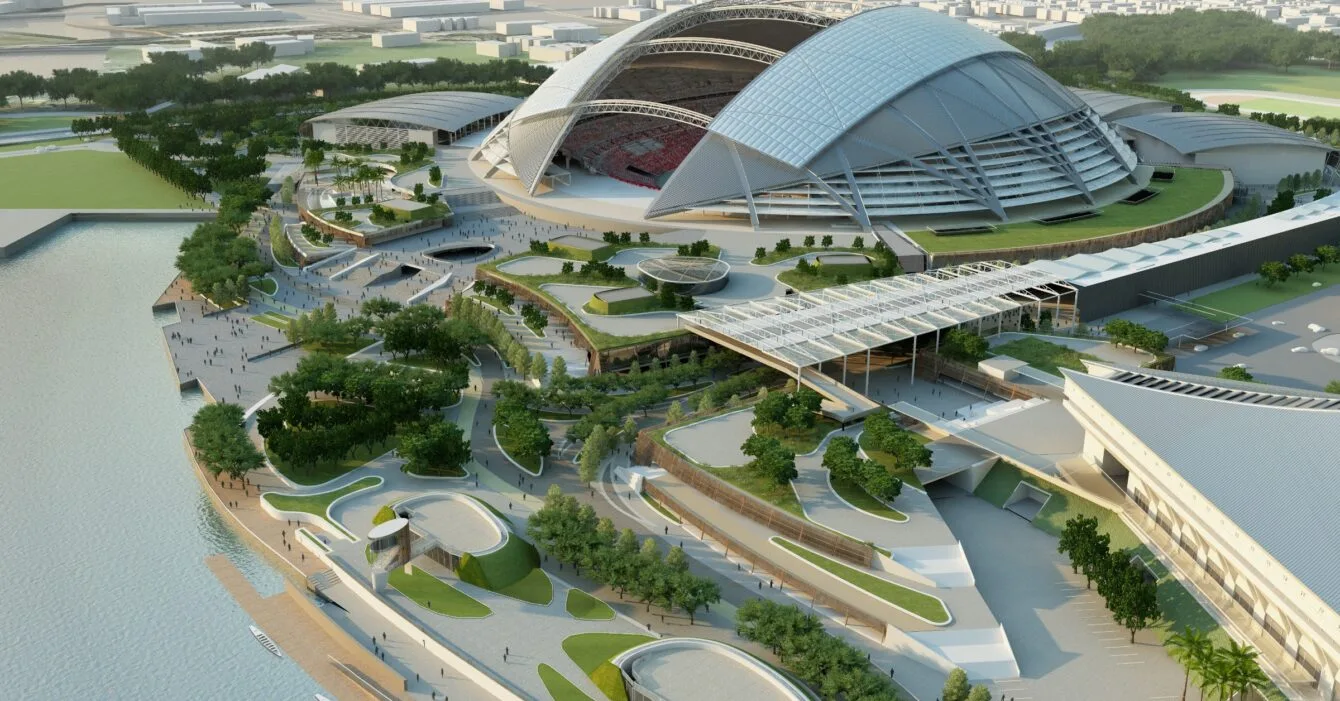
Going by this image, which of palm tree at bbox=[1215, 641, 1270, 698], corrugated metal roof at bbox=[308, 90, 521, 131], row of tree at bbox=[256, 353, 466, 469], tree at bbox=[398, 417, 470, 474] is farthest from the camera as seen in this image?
corrugated metal roof at bbox=[308, 90, 521, 131]

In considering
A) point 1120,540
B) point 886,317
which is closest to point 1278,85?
point 886,317

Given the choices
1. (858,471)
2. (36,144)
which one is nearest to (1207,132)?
(858,471)

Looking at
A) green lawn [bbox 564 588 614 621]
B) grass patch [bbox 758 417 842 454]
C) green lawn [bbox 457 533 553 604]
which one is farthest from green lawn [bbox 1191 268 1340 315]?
green lawn [bbox 457 533 553 604]

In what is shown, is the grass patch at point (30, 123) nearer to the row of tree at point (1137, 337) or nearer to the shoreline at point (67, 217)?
the shoreline at point (67, 217)

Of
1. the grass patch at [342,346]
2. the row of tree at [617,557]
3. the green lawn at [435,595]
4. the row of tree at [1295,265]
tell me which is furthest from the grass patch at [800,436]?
the row of tree at [1295,265]

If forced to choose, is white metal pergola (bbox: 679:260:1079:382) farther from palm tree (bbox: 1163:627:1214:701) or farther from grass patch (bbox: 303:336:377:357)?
palm tree (bbox: 1163:627:1214:701)

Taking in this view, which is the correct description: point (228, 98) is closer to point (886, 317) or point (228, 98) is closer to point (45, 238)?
point (45, 238)

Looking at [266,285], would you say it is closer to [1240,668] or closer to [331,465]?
[331,465]
